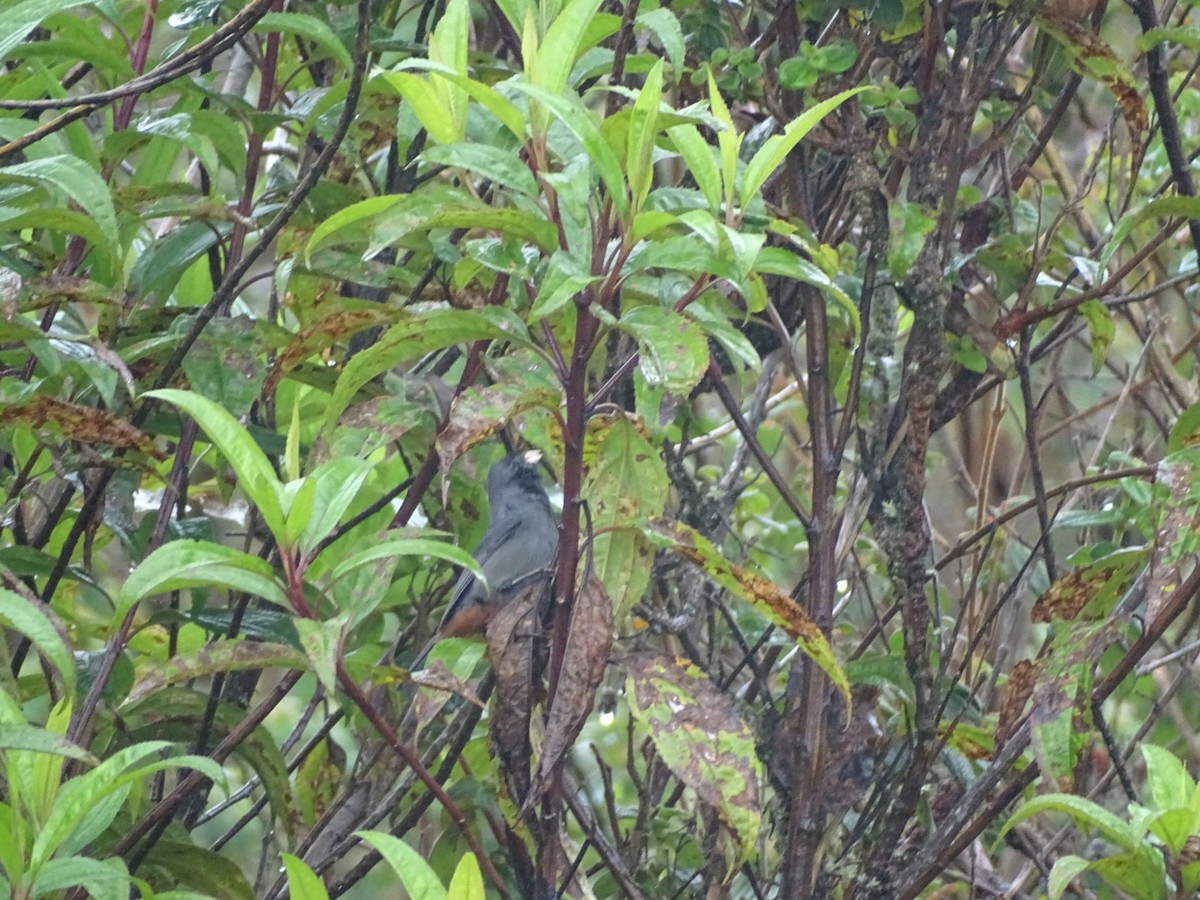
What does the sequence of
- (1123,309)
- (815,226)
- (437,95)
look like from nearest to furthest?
(437,95)
(815,226)
(1123,309)

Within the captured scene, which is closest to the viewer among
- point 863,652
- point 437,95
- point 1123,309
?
point 437,95

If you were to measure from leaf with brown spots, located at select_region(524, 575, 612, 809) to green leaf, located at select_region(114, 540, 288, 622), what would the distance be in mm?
280

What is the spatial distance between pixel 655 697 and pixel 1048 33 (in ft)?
3.96

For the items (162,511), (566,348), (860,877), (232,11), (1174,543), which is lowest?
(860,877)

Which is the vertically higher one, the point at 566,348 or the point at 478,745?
the point at 566,348

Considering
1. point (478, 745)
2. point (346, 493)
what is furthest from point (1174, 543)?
point (478, 745)

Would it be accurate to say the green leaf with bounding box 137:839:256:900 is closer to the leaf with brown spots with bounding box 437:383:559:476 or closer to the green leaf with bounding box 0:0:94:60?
the leaf with brown spots with bounding box 437:383:559:476

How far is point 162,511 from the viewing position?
1.71 m

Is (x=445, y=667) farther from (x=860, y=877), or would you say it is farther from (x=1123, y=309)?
(x=1123, y=309)

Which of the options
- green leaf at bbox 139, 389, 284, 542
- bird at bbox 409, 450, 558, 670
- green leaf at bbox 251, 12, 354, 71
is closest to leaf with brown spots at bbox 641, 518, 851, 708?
green leaf at bbox 139, 389, 284, 542

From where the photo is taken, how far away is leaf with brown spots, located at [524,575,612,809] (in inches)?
47.4

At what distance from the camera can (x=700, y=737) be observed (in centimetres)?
125

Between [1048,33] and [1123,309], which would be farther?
[1123,309]

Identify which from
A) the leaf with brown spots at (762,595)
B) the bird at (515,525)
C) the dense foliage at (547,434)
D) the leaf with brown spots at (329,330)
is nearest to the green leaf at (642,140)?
the dense foliage at (547,434)
